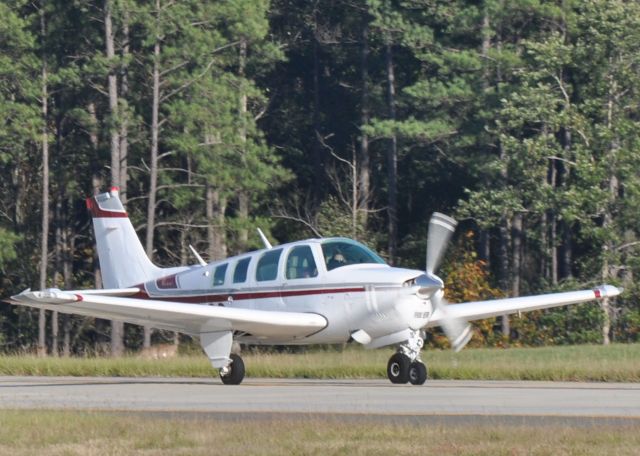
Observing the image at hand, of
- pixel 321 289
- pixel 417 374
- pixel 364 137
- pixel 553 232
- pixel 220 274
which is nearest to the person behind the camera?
pixel 417 374

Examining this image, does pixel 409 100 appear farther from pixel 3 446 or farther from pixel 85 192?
pixel 3 446

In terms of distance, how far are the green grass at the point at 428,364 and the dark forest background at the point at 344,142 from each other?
29.0 feet

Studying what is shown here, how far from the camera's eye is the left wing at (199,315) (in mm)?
19688

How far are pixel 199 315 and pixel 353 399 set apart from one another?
12.3ft

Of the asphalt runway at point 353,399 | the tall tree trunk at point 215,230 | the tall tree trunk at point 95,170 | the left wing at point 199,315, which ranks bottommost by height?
the asphalt runway at point 353,399

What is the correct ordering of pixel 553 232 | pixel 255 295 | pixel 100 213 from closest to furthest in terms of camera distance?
pixel 255 295 < pixel 100 213 < pixel 553 232

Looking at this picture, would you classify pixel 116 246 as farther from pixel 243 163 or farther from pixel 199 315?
pixel 243 163

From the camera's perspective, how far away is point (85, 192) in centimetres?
4616

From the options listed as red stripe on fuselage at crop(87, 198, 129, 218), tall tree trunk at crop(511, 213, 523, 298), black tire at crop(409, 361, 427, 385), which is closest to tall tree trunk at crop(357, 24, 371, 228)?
tall tree trunk at crop(511, 213, 523, 298)

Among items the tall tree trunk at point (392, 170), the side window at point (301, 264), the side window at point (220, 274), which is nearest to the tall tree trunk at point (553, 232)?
the tall tree trunk at point (392, 170)

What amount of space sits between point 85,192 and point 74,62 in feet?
17.3

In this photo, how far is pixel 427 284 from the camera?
Answer: 1936 cm

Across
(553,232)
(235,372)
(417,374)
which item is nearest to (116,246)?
(235,372)

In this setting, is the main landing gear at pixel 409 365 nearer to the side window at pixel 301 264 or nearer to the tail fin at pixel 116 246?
the side window at pixel 301 264
